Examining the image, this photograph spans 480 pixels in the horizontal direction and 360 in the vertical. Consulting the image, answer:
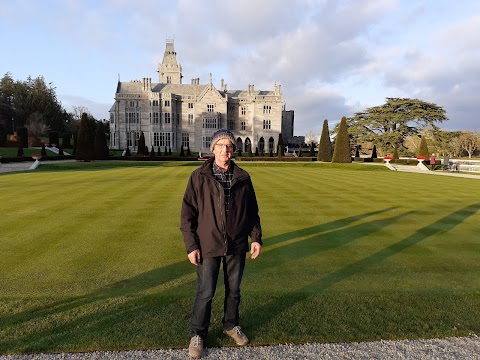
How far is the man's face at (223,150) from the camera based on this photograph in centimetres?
346

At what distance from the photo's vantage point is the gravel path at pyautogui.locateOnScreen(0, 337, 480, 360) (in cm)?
321

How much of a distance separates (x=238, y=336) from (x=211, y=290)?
0.58m

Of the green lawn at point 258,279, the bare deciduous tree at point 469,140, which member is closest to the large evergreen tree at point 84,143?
the green lawn at point 258,279

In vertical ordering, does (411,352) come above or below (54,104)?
below

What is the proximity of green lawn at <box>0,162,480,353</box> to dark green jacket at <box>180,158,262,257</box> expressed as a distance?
1060 millimetres

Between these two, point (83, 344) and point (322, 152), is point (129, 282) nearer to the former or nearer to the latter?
point (83, 344)

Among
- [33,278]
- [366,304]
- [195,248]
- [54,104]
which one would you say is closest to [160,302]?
[195,248]

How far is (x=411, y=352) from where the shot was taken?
10.9ft

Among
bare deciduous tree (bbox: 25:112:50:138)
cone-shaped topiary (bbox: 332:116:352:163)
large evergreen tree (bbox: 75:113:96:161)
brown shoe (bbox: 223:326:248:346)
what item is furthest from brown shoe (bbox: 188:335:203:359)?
bare deciduous tree (bbox: 25:112:50:138)

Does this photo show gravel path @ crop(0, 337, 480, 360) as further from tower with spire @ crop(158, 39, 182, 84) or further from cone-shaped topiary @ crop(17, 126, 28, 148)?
tower with spire @ crop(158, 39, 182, 84)

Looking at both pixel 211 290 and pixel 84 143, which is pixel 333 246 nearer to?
pixel 211 290

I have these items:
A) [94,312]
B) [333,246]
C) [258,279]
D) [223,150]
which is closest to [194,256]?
[223,150]

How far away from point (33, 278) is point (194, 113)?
6759cm

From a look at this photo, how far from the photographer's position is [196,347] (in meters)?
3.27
